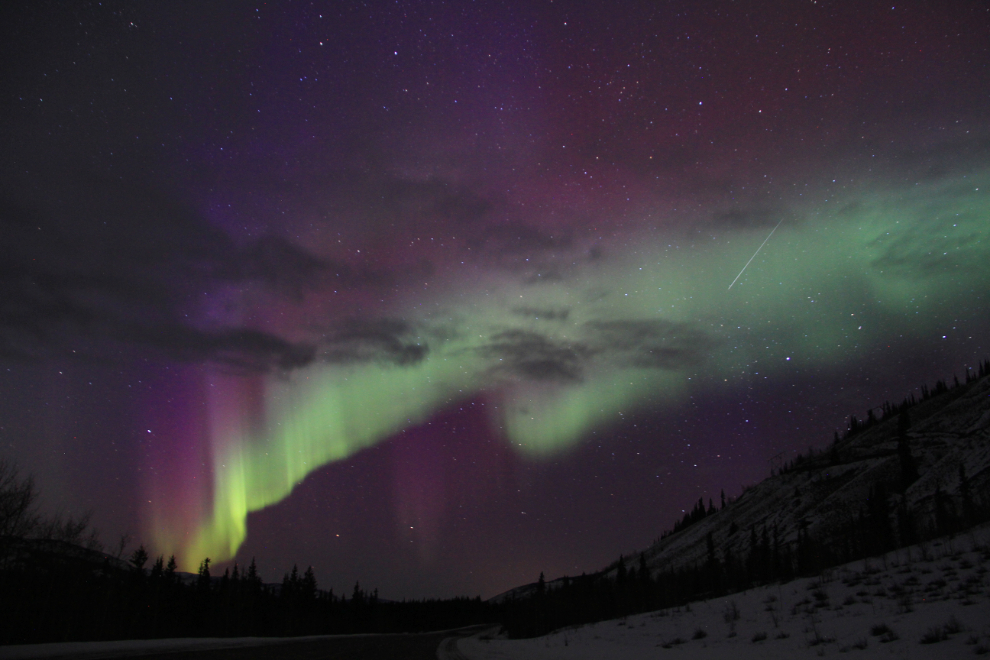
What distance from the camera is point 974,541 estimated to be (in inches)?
818

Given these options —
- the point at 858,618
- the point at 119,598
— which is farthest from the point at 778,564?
the point at 119,598

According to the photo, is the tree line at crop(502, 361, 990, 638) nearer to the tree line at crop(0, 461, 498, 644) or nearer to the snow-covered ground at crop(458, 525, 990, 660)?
the snow-covered ground at crop(458, 525, 990, 660)

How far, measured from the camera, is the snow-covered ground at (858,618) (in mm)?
13041

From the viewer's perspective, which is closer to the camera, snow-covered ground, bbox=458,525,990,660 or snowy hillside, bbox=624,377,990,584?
snow-covered ground, bbox=458,525,990,660

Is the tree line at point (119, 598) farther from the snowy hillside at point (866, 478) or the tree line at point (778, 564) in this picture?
the snowy hillside at point (866, 478)

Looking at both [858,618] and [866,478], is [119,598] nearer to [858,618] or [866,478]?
[858,618]

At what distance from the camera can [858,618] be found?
54.1 ft

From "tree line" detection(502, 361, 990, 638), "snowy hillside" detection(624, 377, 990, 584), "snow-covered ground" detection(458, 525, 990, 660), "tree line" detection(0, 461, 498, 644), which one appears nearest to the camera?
"snow-covered ground" detection(458, 525, 990, 660)

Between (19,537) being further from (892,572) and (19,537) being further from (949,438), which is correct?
(949,438)

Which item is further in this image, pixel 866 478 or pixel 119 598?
pixel 866 478

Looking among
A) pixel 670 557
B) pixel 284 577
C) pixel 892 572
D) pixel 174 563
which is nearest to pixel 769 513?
pixel 670 557

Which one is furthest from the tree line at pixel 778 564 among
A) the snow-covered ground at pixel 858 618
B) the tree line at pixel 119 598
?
the tree line at pixel 119 598

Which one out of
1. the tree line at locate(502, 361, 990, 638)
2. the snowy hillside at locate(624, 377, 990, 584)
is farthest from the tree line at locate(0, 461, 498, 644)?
the snowy hillside at locate(624, 377, 990, 584)

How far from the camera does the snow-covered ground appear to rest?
13.0 metres
